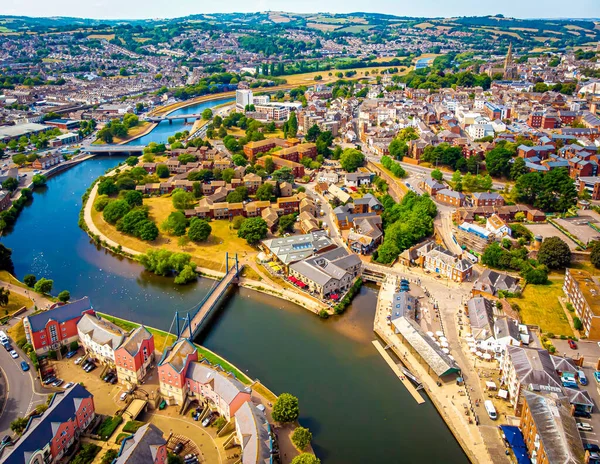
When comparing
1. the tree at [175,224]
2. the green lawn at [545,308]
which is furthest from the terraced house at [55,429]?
the green lawn at [545,308]

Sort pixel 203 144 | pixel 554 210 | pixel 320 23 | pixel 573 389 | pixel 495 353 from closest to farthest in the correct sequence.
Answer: pixel 573 389, pixel 495 353, pixel 554 210, pixel 203 144, pixel 320 23

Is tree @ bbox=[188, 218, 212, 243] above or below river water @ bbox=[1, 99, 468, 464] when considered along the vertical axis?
above

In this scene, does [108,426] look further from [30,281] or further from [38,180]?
[38,180]

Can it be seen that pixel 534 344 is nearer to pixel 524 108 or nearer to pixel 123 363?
pixel 123 363

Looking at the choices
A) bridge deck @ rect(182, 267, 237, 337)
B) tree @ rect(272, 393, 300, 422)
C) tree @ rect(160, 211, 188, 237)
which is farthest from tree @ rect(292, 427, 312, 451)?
tree @ rect(160, 211, 188, 237)

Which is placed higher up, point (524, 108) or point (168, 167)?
point (524, 108)

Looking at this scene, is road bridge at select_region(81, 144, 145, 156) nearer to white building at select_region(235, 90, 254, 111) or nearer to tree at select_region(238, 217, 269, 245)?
white building at select_region(235, 90, 254, 111)

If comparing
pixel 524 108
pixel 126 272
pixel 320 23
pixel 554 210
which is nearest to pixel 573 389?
pixel 554 210
